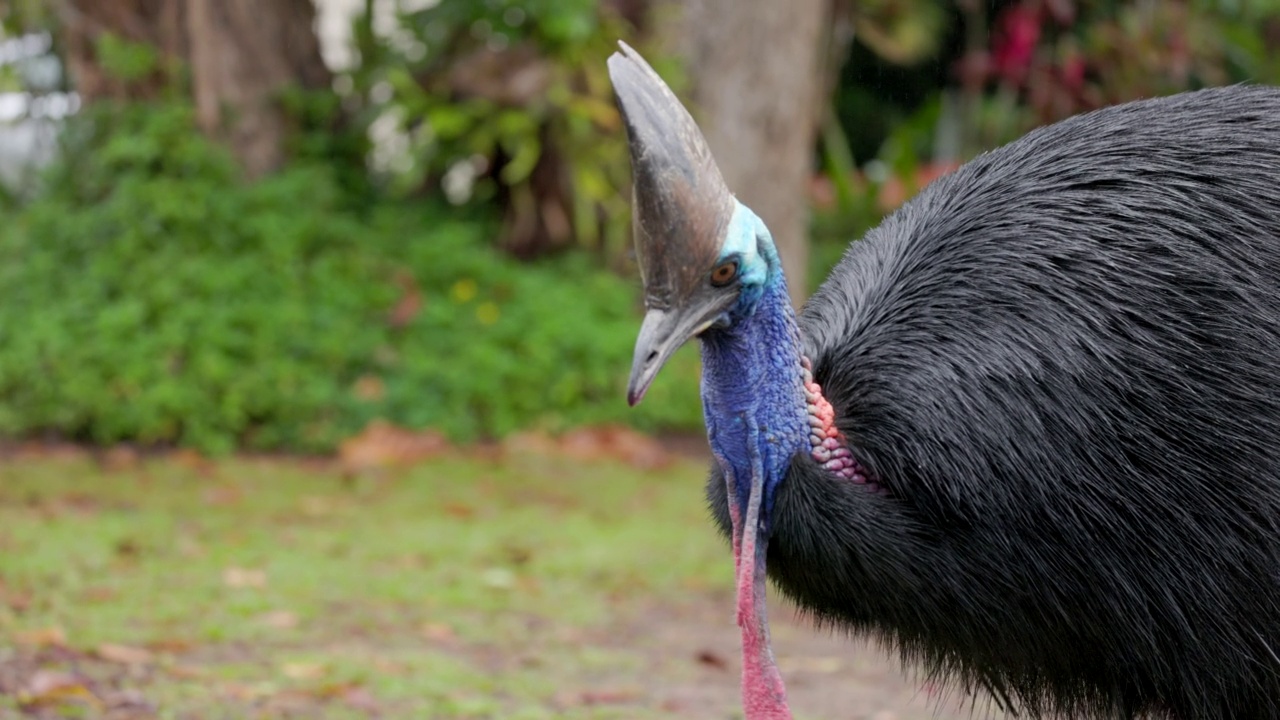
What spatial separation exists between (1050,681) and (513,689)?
6.61ft

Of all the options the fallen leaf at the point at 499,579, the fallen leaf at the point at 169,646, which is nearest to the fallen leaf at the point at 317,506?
the fallen leaf at the point at 499,579

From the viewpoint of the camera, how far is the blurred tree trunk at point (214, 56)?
8.01 metres

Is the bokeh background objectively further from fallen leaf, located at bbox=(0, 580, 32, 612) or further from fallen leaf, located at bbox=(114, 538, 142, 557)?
fallen leaf, located at bbox=(0, 580, 32, 612)

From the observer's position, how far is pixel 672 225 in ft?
7.88

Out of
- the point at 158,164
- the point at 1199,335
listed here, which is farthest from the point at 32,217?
the point at 1199,335

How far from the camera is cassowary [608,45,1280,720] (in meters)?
2.49

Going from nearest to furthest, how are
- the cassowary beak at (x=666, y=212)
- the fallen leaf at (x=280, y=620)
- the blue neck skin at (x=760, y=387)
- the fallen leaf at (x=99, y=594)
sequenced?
the cassowary beak at (x=666, y=212) < the blue neck skin at (x=760, y=387) < the fallen leaf at (x=280, y=620) < the fallen leaf at (x=99, y=594)

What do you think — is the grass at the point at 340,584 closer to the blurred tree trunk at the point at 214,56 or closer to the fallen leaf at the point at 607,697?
the fallen leaf at the point at 607,697

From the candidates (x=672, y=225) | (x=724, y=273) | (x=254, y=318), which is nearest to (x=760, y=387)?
(x=724, y=273)

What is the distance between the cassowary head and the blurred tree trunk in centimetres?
607

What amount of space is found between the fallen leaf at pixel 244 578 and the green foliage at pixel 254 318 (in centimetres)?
189

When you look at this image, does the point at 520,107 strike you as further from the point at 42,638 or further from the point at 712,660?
the point at 42,638

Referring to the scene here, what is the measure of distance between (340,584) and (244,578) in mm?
326

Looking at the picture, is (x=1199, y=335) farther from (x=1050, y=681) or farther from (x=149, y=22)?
(x=149, y=22)
